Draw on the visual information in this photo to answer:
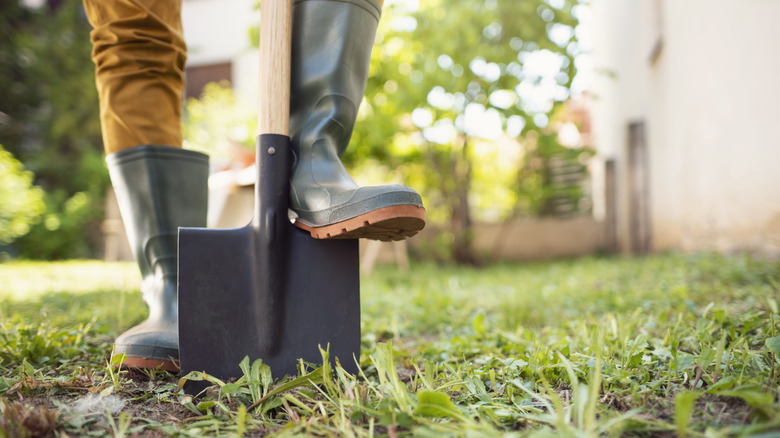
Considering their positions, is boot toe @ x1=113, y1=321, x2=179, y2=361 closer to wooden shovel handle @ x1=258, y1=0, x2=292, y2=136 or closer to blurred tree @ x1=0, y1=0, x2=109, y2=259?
wooden shovel handle @ x1=258, y1=0, x2=292, y2=136

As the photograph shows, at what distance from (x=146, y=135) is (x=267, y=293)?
1.68 feet

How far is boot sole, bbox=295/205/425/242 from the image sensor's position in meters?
0.86

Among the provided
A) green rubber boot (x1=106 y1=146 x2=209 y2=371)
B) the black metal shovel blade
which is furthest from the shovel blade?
green rubber boot (x1=106 y1=146 x2=209 y2=371)

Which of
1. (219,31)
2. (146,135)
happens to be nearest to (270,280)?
(146,135)

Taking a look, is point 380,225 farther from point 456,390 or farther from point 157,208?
point 157,208

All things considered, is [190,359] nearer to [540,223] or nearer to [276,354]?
[276,354]

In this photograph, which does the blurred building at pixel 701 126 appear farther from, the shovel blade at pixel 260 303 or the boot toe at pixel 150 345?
the boot toe at pixel 150 345

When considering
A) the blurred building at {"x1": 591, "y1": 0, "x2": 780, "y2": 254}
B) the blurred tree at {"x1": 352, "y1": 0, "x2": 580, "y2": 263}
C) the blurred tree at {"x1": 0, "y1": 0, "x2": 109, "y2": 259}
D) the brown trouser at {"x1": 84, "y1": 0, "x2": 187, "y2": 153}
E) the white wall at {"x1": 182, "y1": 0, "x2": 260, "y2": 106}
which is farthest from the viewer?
the white wall at {"x1": 182, "y1": 0, "x2": 260, "y2": 106}

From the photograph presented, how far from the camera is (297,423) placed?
2.35ft

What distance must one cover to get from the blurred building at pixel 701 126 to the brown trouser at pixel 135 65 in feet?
9.40

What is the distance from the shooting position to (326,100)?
105cm

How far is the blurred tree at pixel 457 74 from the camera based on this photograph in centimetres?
479

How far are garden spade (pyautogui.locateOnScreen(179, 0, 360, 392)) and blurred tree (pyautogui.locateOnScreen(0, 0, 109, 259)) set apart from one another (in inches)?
304

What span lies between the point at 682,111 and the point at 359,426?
13.3 ft
